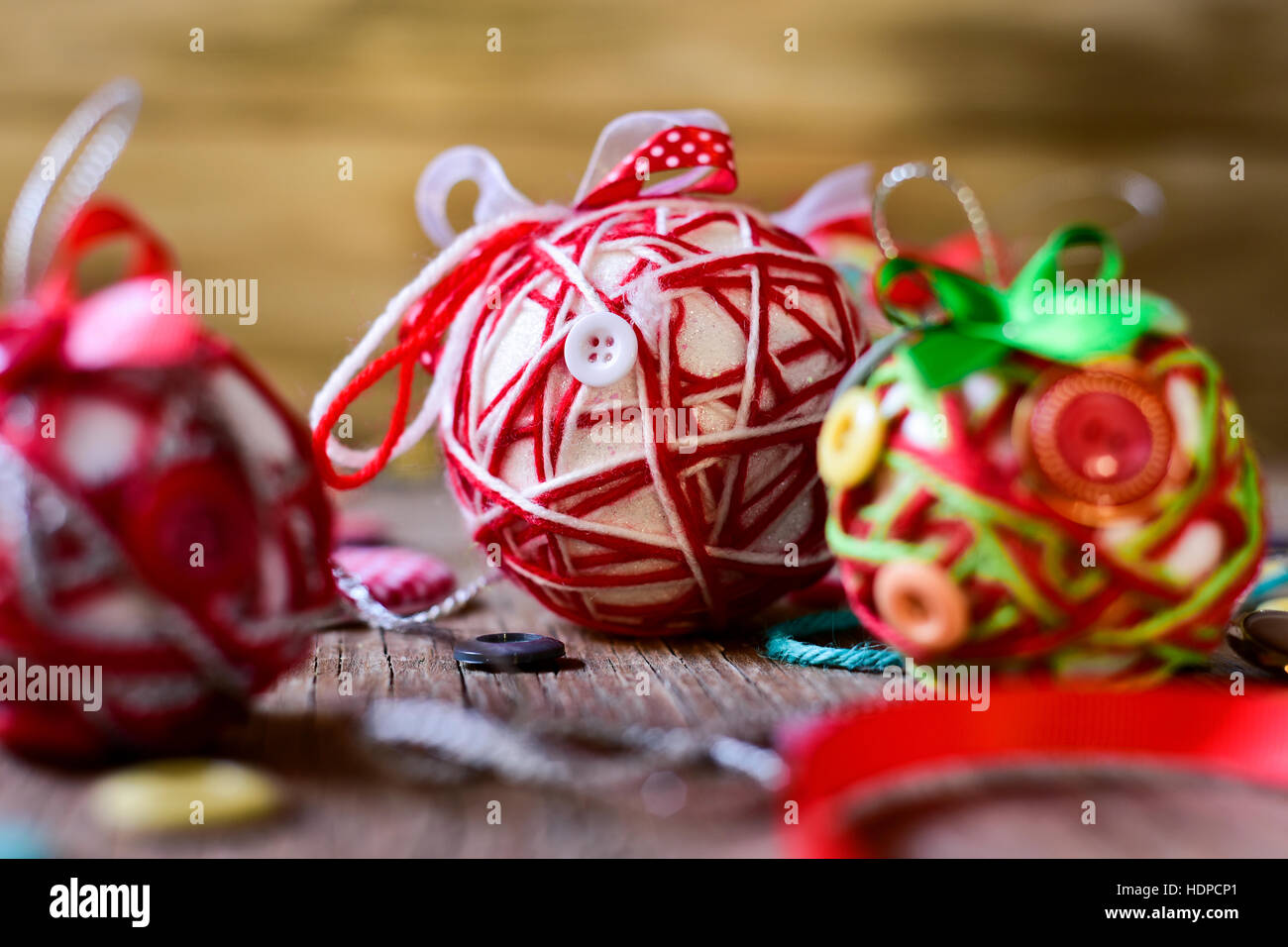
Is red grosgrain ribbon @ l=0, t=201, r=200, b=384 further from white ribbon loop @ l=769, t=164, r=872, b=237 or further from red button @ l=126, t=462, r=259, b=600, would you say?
white ribbon loop @ l=769, t=164, r=872, b=237

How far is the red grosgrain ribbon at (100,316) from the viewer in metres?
0.58

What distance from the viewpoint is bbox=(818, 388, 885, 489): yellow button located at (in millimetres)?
710

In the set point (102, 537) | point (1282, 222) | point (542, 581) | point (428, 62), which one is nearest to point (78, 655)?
point (102, 537)

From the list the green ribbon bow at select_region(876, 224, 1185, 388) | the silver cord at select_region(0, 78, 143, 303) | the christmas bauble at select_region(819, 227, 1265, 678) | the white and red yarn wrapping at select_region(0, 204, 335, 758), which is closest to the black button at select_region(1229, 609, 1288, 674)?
the christmas bauble at select_region(819, 227, 1265, 678)

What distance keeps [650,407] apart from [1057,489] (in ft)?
0.90

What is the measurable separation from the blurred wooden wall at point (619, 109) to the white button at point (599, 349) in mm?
1423

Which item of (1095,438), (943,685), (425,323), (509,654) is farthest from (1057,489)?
(425,323)

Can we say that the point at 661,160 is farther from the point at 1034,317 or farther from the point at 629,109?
the point at 629,109

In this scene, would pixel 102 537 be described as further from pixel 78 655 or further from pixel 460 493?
pixel 460 493

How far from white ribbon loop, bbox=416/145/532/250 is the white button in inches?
6.6
